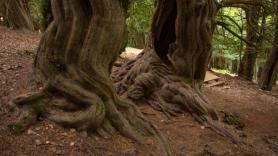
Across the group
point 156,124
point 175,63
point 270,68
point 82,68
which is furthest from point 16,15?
point 82,68

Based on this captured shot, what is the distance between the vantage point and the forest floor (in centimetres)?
427

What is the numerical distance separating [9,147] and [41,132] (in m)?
0.51

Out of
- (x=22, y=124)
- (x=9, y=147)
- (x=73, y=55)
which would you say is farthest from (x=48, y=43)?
(x=9, y=147)

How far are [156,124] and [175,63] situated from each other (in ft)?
4.93

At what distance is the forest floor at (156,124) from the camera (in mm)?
4270

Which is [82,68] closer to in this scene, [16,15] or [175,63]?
[175,63]

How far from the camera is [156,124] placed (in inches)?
255

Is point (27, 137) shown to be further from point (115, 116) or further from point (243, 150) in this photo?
point (243, 150)

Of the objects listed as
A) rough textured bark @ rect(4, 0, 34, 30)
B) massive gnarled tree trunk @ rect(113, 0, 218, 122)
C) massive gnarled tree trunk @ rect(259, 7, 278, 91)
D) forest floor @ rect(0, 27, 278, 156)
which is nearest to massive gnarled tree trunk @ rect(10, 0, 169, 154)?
forest floor @ rect(0, 27, 278, 156)

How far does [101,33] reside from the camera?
500cm

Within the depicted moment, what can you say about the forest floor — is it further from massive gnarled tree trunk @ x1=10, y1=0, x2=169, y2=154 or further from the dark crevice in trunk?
the dark crevice in trunk

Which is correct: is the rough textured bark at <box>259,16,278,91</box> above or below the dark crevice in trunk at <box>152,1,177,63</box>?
below

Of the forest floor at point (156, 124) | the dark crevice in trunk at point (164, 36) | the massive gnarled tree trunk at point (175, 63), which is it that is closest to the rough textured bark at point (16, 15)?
the forest floor at point (156, 124)

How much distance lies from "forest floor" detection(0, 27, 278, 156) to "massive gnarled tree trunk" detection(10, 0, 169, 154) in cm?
21
